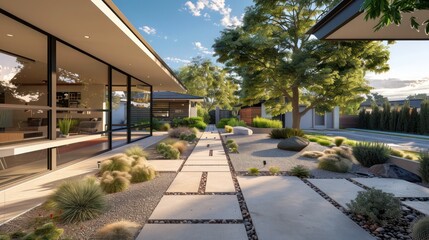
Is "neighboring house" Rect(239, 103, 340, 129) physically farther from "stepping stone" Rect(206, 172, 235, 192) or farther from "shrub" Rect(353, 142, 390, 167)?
"stepping stone" Rect(206, 172, 235, 192)

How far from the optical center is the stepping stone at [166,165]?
19.8 ft

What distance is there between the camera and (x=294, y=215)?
322 cm

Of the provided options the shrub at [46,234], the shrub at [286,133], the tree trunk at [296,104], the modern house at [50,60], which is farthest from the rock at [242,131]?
the shrub at [46,234]

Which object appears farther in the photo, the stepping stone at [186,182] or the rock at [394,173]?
the rock at [394,173]

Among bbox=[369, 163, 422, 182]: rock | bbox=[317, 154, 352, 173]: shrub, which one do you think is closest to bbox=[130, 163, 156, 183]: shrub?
bbox=[317, 154, 352, 173]: shrub

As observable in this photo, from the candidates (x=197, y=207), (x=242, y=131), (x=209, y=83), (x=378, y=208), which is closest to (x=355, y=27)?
(x=378, y=208)

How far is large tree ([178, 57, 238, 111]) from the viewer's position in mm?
30875

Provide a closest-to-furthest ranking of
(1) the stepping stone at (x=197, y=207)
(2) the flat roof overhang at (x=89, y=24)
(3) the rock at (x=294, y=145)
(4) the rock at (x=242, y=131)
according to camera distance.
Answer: (1) the stepping stone at (x=197, y=207) → (2) the flat roof overhang at (x=89, y=24) → (3) the rock at (x=294, y=145) → (4) the rock at (x=242, y=131)

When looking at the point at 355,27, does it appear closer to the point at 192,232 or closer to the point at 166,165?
the point at 192,232

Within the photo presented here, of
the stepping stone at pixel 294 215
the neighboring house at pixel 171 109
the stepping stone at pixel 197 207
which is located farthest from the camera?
the neighboring house at pixel 171 109

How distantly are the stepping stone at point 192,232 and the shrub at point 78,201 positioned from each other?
34.9 inches

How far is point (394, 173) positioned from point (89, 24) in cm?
744

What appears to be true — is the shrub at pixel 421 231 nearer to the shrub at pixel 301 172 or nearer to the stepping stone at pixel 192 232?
the stepping stone at pixel 192 232

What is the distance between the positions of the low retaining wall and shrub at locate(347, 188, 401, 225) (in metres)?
3.27
